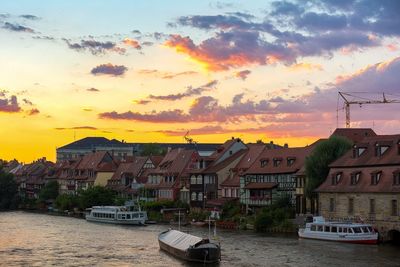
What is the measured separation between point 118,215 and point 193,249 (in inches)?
1887

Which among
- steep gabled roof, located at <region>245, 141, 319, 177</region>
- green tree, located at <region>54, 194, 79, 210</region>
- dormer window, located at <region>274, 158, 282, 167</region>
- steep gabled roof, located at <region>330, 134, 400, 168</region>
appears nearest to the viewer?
steep gabled roof, located at <region>330, 134, 400, 168</region>

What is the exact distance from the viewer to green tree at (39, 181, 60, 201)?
518ft

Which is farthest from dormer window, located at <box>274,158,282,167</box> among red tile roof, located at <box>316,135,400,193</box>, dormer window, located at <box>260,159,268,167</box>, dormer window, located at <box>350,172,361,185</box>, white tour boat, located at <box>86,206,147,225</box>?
dormer window, located at <box>350,172,361,185</box>

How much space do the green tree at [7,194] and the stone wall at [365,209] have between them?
9450cm

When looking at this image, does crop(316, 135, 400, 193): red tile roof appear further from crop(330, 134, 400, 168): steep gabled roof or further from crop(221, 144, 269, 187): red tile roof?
crop(221, 144, 269, 187): red tile roof

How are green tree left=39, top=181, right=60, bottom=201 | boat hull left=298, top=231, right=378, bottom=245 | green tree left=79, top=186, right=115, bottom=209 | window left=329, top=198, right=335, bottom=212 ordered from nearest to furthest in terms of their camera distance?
boat hull left=298, top=231, right=378, bottom=245 → window left=329, top=198, right=335, bottom=212 → green tree left=79, top=186, right=115, bottom=209 → green tree left=39, top=181, right=60, bottom=201

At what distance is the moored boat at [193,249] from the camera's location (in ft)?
189

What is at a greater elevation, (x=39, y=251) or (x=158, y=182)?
(x=158, y=182)

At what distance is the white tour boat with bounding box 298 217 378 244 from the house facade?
2270mm

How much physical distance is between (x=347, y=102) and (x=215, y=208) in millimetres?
85067

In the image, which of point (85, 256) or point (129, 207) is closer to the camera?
point (85, 256)

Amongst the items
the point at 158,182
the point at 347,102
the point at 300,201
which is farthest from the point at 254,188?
the point at 347,102

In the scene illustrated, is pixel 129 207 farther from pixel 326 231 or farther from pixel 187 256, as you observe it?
pixel 187 256

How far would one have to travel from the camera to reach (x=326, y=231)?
7288 centimetres
